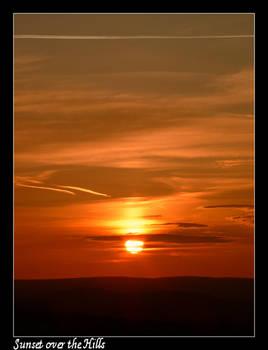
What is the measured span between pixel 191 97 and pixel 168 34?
42 cm

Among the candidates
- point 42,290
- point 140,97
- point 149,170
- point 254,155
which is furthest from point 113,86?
point 42,290

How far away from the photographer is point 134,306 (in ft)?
20.2

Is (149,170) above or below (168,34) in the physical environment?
below

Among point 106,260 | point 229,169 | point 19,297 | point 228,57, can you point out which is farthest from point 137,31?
point 19,297

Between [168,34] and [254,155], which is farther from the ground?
[168,34]

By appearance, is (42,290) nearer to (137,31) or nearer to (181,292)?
(181,292)

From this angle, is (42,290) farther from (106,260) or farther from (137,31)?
(137,31)

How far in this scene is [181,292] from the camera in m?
6.14

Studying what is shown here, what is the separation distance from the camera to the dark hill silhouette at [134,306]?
6.12m

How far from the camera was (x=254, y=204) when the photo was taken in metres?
6.13

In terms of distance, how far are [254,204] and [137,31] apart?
132 cm

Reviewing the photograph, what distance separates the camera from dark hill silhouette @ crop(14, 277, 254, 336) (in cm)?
612

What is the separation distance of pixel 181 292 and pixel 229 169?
83 centimetres

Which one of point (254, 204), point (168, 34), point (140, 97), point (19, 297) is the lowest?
point (19, 297)
